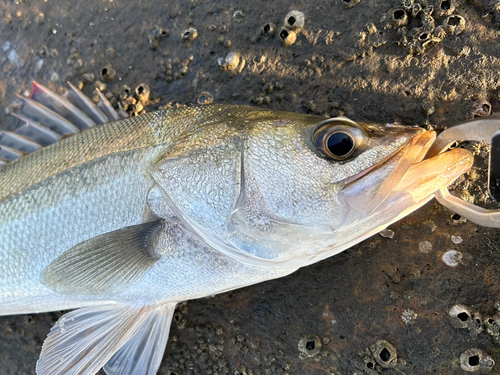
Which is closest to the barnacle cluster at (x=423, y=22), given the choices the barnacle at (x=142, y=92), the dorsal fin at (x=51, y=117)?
the barnacle at (x=142, y=92)

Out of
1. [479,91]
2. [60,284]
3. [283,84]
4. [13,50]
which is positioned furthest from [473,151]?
[13,50]

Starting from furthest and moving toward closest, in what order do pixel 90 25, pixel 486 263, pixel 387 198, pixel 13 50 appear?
pixel 13 50, pixel 90 25, pixel 486 263, pixel 387 198

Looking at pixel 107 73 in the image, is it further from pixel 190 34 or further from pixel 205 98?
pixel 205 98

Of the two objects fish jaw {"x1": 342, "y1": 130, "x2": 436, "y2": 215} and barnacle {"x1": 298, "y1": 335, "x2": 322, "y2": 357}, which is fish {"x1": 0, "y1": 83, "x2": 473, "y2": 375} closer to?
fish jaw {"x1": 342, "y1": 130, "x2": 436, "y2": 215}

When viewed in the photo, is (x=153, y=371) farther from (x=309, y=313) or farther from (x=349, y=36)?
(x=349, y=36)

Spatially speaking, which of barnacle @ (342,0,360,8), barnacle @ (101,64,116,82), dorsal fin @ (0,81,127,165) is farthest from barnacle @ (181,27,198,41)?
barnacle @ (342,0,360,8)

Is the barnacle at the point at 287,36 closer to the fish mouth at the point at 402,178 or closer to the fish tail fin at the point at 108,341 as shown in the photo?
the fish mouth at the point at 402,178

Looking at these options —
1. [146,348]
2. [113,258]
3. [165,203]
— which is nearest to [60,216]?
[113,258]
